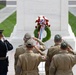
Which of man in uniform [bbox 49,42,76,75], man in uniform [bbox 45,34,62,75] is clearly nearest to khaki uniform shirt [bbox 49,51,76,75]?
man in uniform [bbox 49,42,76,75]

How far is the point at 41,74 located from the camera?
1070 centimetres

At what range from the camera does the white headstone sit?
14.6 metres

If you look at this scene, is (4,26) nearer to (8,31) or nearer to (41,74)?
(8,31)

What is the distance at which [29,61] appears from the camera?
769cm

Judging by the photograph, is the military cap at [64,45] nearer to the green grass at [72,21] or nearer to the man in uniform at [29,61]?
the man in uniform at [29,61]

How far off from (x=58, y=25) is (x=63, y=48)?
23.7 feet

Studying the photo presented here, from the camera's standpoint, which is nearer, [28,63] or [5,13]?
[28,63]

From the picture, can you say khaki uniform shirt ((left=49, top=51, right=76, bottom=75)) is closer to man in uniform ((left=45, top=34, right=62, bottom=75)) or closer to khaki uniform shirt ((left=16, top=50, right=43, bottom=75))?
khaki uniform shirt ((left=16, top=50, right=43, bottom=75))

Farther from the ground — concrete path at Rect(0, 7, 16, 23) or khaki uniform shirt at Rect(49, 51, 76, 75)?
concrete path at Rect(0, 7, 16, 23)

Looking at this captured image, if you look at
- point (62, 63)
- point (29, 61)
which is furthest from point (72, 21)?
point (29, 61)

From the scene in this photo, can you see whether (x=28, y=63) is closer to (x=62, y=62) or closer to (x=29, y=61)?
(x=29, y=61)

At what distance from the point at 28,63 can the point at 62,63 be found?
66 cm

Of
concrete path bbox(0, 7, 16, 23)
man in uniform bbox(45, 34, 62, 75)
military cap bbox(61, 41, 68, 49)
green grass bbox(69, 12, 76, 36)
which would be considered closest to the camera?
military cap bbox(61, 41, 68, 49)

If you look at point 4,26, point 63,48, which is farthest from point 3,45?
point 4,26
